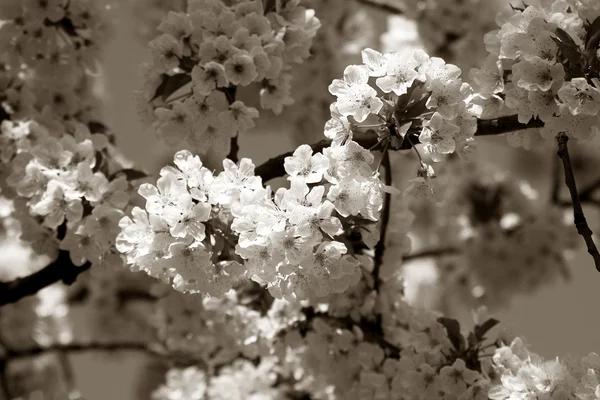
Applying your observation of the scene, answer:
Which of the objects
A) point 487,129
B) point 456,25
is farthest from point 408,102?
point 456,25

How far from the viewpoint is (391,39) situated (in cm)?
824

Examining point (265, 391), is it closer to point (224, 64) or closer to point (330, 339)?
point (330, 339)

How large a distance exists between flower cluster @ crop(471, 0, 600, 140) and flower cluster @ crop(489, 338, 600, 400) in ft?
3.55

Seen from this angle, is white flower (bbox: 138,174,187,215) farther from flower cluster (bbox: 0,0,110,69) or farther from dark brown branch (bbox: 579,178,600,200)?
dark brown branch (bbox: 579,178,600,200)

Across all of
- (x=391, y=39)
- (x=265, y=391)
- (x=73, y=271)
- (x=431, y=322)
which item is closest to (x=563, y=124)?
(x=431, y=322)

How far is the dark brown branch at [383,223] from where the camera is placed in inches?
164

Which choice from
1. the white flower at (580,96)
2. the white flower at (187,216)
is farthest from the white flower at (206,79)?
the white flower at (580,96)

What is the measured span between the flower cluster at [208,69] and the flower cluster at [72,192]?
388mm

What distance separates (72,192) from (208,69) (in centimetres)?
92

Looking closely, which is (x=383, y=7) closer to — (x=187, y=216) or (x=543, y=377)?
(x=543, y=377)

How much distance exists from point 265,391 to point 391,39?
3.65 m

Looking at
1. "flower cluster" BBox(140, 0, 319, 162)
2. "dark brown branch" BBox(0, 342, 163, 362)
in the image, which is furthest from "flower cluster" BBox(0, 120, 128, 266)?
"dark brown branch" BBox(0, 342, 163, 362)

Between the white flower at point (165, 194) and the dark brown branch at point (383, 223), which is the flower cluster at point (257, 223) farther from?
the dark brown branch at point (383, 223)

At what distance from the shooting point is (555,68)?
3.82 meters
